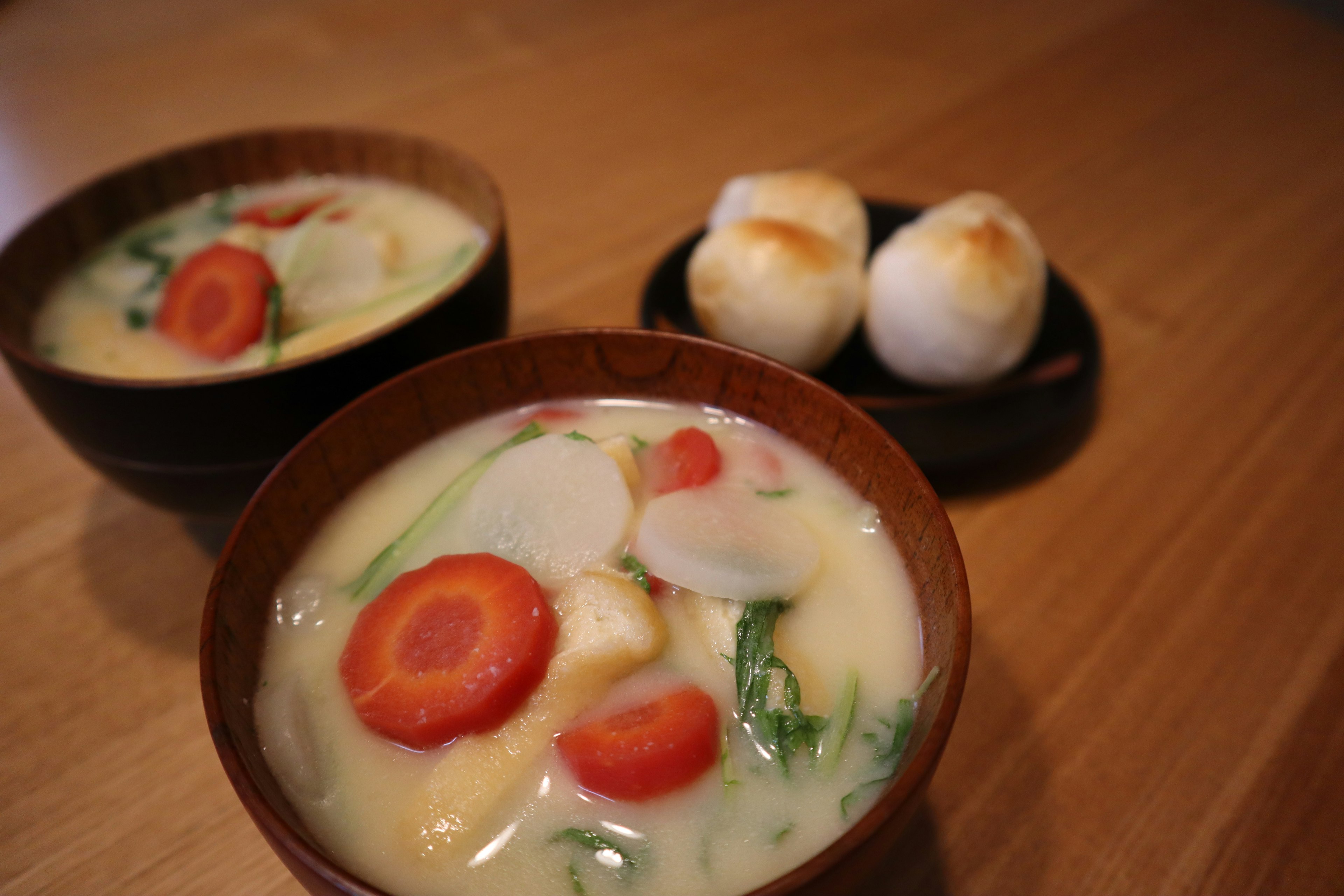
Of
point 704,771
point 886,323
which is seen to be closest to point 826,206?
point 886,323

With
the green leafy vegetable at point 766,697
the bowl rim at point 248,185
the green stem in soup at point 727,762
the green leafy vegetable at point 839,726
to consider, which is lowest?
the green stem in soup at point 727,762

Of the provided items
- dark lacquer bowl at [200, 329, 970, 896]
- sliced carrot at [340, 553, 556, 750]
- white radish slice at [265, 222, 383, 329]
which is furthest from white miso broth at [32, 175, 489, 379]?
sliced carrot at [340, 553, 556, 750]

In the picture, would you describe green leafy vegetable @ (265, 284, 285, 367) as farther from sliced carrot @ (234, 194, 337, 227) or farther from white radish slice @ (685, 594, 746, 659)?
white radish slice @ (685, 594, 746, 659)

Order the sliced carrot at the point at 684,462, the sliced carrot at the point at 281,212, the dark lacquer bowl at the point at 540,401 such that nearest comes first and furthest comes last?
the dark lacquer bowl at the point at 540,401 → the sliced carrot at the point at 684,462 → the sliced carrot at the point at 281,212

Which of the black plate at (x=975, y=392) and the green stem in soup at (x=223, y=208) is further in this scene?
the green stem in soup at (x=223, y=208)

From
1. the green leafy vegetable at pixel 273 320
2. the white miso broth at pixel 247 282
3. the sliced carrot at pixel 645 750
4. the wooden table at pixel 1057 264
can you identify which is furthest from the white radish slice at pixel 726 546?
the green leafy vegetable at pixel 273 320

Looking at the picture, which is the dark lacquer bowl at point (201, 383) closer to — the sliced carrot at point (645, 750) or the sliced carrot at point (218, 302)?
the sliced carrot at point (218, 302)

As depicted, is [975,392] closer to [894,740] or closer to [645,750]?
[894,740]
